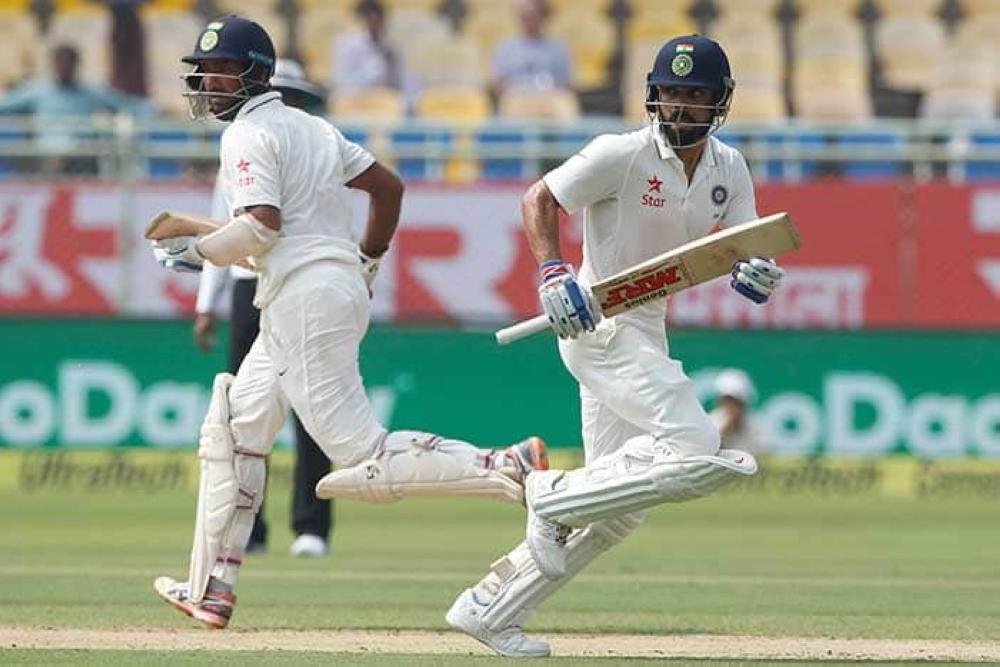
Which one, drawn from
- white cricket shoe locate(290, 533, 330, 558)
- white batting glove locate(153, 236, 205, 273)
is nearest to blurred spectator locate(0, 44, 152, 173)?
white cricket shoe locate(290, 533, 330, 558)

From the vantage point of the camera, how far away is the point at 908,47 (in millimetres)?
19484

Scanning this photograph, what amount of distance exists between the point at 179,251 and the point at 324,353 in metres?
0.57

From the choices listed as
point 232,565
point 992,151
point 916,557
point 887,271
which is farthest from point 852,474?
→ point 232,565

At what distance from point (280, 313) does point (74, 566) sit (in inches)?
137

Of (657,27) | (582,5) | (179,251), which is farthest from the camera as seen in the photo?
(582,5)

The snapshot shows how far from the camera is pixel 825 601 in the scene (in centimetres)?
936

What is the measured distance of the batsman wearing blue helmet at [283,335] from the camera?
7691 mm

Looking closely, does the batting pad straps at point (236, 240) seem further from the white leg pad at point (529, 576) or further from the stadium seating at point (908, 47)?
the stadium seating at point (908, 47)

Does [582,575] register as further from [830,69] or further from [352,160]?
[830,69]

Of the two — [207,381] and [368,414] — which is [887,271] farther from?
[368,414]

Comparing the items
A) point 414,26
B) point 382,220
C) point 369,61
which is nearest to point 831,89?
point 414,26

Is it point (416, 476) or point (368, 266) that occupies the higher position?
point (368, 266)

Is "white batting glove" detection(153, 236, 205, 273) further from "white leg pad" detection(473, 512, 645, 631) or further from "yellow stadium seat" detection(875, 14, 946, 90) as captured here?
"yellow stadium seat" detection(875, 14, 946, 90)

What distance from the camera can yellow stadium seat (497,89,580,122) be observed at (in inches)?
701
